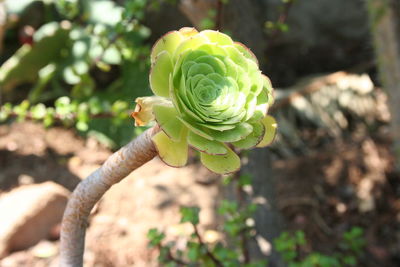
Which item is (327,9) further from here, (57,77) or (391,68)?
(57,77)

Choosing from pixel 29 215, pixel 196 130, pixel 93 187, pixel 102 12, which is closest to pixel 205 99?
pixel 196 130

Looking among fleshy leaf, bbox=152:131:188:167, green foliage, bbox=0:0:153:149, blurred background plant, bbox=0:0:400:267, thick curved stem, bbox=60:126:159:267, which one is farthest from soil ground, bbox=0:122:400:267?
fleshy leaf, bbox=152:131:188:167

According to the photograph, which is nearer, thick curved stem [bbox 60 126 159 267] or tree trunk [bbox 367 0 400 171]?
thick curved stem [bbox 60 126 159 267]

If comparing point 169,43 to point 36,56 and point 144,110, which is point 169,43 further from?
point 36,56

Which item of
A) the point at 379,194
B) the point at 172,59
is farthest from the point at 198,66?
the point at 379,194

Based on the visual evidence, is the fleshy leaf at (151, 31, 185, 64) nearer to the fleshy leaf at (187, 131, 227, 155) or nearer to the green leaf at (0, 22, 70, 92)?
the fleshy leaf at (187, 131, 227, 155)
